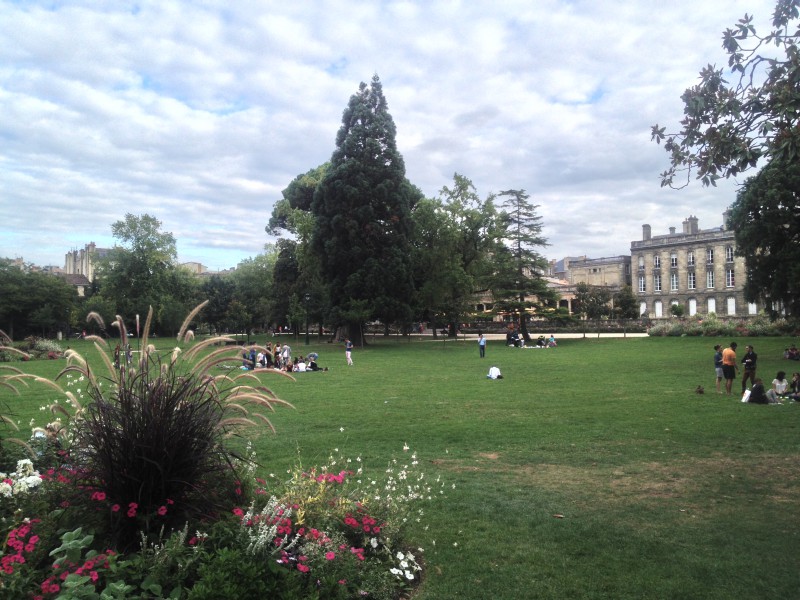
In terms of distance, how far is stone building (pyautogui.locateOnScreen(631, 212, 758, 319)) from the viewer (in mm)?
89938

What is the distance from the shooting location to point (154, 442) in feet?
13.1

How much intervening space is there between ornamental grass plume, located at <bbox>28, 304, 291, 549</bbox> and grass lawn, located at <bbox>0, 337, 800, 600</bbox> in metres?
1.97

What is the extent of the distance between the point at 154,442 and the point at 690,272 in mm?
105789

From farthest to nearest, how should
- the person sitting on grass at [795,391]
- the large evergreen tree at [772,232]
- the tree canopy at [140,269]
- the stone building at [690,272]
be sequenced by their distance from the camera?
1. the stone building at [690,272]
2. the tree canopy at [140,269]
3. the large evergreen tree at [772,232]
4. the person sitting on grass at [795,391]

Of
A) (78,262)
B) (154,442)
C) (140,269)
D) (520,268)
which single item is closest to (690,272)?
(520,268)

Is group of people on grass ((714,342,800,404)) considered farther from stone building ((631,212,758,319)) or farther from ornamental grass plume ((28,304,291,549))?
stone building ((631,212,758,319))

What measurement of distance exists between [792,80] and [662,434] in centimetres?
711

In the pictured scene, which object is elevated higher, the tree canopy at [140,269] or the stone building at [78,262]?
the stone building at [78,262]

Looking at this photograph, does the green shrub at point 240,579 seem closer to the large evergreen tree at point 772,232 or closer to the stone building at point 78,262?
the large evergreen tree at point 772,232

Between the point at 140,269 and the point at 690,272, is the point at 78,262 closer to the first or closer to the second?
the point at 140,269

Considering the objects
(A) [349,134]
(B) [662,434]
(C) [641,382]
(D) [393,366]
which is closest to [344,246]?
(A) [349,134]

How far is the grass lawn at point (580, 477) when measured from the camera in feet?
16.2

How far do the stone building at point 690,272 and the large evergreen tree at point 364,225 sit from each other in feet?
211

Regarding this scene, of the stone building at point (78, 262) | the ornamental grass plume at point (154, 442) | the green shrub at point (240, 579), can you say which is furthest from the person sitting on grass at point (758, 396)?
the stone building at point (78, 262)
